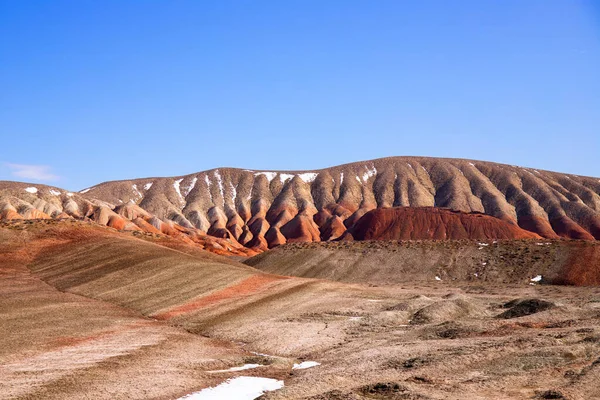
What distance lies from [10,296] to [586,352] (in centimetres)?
3865

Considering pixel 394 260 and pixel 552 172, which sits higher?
pixel 552 172

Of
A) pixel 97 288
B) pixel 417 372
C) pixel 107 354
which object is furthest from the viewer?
pixel 97 288

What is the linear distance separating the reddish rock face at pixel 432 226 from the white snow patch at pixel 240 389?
99.2 m

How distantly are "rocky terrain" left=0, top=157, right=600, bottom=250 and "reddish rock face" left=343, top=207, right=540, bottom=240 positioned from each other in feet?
1.14

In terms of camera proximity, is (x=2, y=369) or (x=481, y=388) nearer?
(x=481, y=388)

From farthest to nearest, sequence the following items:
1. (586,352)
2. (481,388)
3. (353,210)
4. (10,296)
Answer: (353,210) < (10,296) < (586,352) < (481,388)

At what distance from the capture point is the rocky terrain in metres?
136

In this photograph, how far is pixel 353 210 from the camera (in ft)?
598

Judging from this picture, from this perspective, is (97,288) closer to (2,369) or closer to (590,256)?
(2,369)

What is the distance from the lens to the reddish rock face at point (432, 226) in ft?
388

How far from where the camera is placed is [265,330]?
3441 cm

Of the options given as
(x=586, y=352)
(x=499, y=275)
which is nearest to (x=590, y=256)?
(x=499, y=275)

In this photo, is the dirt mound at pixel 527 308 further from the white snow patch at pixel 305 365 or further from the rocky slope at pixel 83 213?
the rocky slope at pixel 83 213

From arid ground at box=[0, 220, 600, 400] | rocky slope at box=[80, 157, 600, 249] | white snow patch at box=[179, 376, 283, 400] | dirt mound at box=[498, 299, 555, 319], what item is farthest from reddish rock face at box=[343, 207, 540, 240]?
white snow patch at box=[179, 376, 283, 400]
